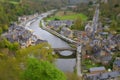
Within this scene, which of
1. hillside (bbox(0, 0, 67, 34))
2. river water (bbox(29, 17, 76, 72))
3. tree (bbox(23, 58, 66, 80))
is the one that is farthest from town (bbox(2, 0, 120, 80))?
tree (bbox(23, 58, 66, 80))

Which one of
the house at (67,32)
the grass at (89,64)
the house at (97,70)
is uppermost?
the house at (97,70)

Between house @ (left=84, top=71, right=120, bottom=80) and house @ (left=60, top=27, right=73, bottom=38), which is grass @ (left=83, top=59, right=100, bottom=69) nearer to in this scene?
house @ (left=84, top=71, right=120, bottom=80)

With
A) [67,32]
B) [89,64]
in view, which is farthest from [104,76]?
[67,32]

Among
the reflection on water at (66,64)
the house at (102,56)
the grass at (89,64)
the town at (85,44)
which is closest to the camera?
the town at (85,44)

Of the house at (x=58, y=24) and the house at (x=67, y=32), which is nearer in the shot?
the house at (x=67, y=32)

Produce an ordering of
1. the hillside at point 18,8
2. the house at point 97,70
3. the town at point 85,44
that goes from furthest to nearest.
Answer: the hillside at point 18,8, the town at point 85,44, the house at point 97,70

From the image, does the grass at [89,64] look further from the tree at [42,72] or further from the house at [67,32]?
the house at [67,32]

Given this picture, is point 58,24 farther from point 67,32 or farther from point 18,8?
point 18,8

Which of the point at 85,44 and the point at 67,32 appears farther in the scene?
the point at 67,32

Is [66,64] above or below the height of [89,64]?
below

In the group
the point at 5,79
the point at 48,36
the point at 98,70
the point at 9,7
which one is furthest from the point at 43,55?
the point at 9,7

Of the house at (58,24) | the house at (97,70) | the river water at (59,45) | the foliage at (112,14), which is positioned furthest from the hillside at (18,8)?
Answer: the house at (97,70)

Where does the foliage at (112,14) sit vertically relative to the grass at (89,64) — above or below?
below
